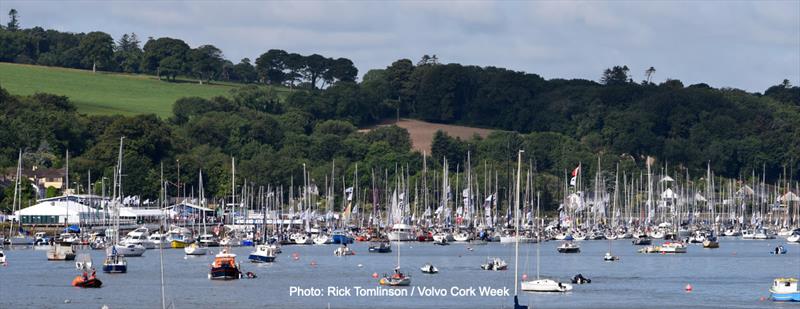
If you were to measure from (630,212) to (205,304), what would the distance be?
353 feet

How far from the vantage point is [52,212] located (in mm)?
156250

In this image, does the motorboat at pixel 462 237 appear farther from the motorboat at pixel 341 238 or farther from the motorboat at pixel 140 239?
the motorboat at pixel 140 239

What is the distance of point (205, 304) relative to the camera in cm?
8644

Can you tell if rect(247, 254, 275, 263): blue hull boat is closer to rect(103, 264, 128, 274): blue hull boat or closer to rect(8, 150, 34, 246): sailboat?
rect(103, 264, 128, 274): blue hull boat

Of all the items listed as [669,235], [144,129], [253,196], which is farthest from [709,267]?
[144,129]

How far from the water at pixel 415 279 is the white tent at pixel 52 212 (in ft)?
57.3

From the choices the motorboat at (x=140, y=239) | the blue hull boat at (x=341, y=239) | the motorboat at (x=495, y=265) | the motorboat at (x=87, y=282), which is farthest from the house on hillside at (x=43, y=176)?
the motorboat at (x=87, y=282)

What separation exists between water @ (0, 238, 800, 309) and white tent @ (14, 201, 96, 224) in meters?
17.5

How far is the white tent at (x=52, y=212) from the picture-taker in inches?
6122

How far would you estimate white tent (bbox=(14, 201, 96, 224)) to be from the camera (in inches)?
6122

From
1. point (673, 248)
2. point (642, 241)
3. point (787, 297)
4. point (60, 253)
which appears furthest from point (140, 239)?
point (787, 297)

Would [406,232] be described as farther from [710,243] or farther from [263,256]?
[263,256]

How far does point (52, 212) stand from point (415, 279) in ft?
205

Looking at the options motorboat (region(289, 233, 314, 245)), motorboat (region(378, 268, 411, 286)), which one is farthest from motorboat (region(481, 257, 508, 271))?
motorboat (region(289, 233, 314, 245))
